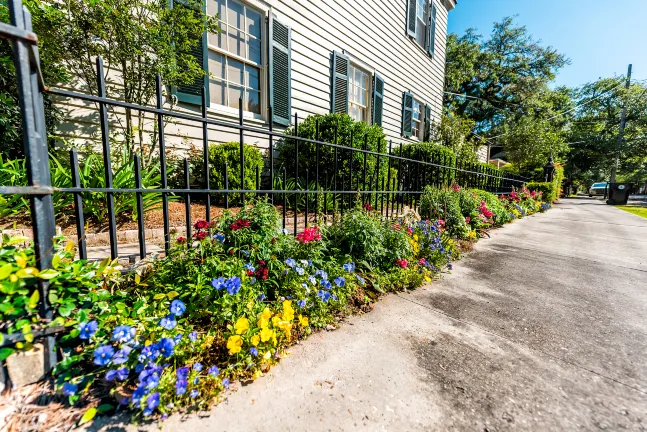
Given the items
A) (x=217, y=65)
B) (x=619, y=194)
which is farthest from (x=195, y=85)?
(x=619, y=194)

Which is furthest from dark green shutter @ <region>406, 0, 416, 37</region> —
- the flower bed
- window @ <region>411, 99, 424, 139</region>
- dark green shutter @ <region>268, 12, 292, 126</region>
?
the flower bed

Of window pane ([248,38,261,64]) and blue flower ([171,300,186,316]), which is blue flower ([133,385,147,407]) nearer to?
blue flower ([171,300,186,316])

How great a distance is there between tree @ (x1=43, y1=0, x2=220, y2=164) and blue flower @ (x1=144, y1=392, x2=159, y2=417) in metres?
2.69

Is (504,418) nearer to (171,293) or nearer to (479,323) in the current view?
(479,323)

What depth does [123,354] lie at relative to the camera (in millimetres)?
1065

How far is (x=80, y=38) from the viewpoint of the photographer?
2.74 m

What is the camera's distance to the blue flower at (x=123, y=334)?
3.49 feet

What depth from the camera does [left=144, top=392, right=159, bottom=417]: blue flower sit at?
0.97m

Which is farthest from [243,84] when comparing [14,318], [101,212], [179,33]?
[14,318]

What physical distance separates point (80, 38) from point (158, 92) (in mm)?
2088

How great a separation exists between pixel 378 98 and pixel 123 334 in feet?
24.6

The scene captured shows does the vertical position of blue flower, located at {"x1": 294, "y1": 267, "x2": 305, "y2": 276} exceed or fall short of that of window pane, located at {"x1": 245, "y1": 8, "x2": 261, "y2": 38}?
it falls short

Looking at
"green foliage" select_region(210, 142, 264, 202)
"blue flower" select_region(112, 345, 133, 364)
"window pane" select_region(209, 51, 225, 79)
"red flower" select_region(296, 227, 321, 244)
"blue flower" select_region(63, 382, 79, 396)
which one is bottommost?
"blue flower" select_region(63, 382, 79, 396)

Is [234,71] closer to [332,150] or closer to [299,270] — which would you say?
[332,150]
